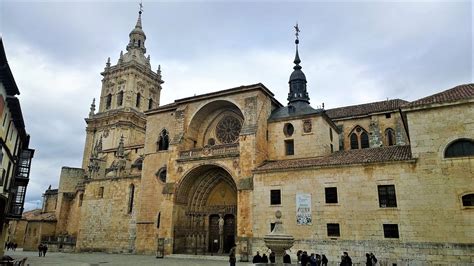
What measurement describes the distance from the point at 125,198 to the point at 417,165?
902 inches

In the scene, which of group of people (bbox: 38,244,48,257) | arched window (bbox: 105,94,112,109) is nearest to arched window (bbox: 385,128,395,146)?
group of people (bbox: 38,244,48,257)

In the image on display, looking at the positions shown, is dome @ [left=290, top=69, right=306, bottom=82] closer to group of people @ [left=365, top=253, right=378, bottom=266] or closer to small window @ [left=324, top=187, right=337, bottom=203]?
small window @ [left=324, top=187, right=337, bottom=203]

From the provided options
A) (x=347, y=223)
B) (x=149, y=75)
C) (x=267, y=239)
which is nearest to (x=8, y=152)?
(x=267, y=239)

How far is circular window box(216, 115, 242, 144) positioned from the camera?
2661 cm

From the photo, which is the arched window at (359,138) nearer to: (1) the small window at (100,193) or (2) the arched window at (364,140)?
(2) the arched window at (364,140)

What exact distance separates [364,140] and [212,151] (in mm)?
12749

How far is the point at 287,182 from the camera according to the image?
2038 centimetres

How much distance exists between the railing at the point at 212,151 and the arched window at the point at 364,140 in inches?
439

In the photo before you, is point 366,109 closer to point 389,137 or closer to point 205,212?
point 389,137

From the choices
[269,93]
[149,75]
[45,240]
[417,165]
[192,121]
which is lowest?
[45,240]

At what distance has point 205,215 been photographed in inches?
993

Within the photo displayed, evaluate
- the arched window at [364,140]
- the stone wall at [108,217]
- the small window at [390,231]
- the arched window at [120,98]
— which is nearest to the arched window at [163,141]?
the stone wall at [108,217]

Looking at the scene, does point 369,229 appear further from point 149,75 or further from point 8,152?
point 149,75

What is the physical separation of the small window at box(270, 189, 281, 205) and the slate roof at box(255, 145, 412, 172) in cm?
141
